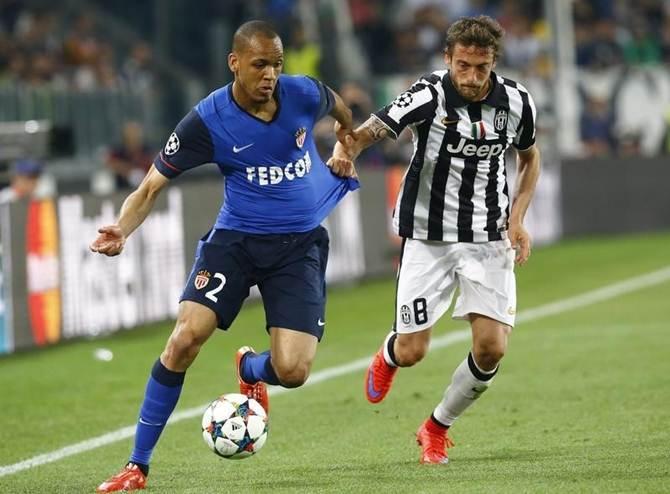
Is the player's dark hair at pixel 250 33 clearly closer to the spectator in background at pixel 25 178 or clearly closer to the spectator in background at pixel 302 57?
the spectator in background at pixel 25 178

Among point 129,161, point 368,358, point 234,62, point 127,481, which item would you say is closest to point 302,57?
point 129,161

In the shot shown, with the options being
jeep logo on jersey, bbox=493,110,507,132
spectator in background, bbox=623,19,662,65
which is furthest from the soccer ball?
spectator in background, bbox=623,19,662,65

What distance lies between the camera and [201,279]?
7238 millimetres

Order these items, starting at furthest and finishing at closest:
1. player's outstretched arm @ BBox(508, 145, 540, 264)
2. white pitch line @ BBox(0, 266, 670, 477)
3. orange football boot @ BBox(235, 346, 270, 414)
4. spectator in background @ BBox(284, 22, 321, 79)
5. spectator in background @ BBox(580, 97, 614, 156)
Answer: spectator in background @ BBox(580, 97, 614, 156), spectator in background @ BBox(284, 22, 321, 79), white pitch line @ BBox(0, 266, 670, 477), orange football boot @ BBox(235, 346, 270, 414), player's outstretched arm @ BBox(508, 145, 540, 264)

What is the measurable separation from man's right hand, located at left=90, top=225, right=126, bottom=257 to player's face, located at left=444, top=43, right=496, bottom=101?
1.78 m

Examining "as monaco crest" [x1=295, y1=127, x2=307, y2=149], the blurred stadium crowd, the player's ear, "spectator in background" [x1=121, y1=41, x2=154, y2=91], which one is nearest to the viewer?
the player's ear

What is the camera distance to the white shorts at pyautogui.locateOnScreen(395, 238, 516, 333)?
25.1ft

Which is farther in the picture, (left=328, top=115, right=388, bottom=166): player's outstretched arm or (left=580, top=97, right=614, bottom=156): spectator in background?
(left=580, top=97, right=614, bottom=156): spectator in background

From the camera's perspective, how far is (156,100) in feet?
71.7

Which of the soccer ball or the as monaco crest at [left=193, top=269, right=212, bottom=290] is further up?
the as monaco crest at [left=193, top=269, right=212, bottom=290]

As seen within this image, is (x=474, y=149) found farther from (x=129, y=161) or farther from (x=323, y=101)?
(x=129, y=161)

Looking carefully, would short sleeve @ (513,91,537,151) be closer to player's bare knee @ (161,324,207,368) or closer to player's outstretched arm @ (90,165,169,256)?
player's outstretched arm @ (90,165,169,256)

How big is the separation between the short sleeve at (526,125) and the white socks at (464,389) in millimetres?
1096

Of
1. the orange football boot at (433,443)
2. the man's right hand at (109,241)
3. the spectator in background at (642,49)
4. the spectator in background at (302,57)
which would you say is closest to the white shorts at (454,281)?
the orange football boot at (433,443)
